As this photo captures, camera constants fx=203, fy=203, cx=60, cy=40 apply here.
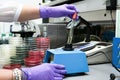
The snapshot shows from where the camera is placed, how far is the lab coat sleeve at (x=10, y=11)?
1270 mm

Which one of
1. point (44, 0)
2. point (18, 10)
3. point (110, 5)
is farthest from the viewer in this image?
point (44, 0)

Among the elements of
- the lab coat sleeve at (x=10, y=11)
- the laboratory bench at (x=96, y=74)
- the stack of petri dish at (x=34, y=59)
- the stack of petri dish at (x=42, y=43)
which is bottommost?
the laboratory bench at (x=96, y=74)

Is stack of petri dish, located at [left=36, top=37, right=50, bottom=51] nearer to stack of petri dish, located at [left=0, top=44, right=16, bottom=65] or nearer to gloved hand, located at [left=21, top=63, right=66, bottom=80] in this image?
stack of petri dish, located at [left=0, top=44, right=16, bottom=65]

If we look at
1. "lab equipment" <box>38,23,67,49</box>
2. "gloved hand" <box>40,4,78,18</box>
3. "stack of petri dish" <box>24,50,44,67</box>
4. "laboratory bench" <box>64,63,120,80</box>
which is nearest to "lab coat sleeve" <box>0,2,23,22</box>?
"gloved hand" <box>40,4,78,18</box>

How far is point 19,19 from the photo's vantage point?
1367 mm

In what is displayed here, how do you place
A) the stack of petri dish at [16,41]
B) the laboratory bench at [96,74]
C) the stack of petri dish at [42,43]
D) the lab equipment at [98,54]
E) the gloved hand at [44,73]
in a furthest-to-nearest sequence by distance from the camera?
the stack of petri dish at [42,43], the stack of petri dish at [16,41], the lab equipment at [98,54], the laboratory bench at [96,74], the gloved hand at [44,73]

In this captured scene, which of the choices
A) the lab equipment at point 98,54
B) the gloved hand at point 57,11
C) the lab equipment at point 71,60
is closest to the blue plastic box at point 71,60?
the lab equipment at point 71,60

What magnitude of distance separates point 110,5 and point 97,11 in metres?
0.27

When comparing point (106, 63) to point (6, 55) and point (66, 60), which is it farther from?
point (6, 55)

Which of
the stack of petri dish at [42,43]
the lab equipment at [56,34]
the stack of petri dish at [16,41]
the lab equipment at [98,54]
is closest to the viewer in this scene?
the lab equipment at [98,54]

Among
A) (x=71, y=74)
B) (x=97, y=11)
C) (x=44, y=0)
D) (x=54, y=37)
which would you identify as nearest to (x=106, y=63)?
(x=71, y=74)

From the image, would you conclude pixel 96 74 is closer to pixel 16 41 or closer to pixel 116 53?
pixel 116 53

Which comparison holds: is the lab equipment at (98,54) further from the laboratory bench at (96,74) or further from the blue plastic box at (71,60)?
the blue plastic box at (71,60)

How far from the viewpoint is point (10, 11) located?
50.3 inches
